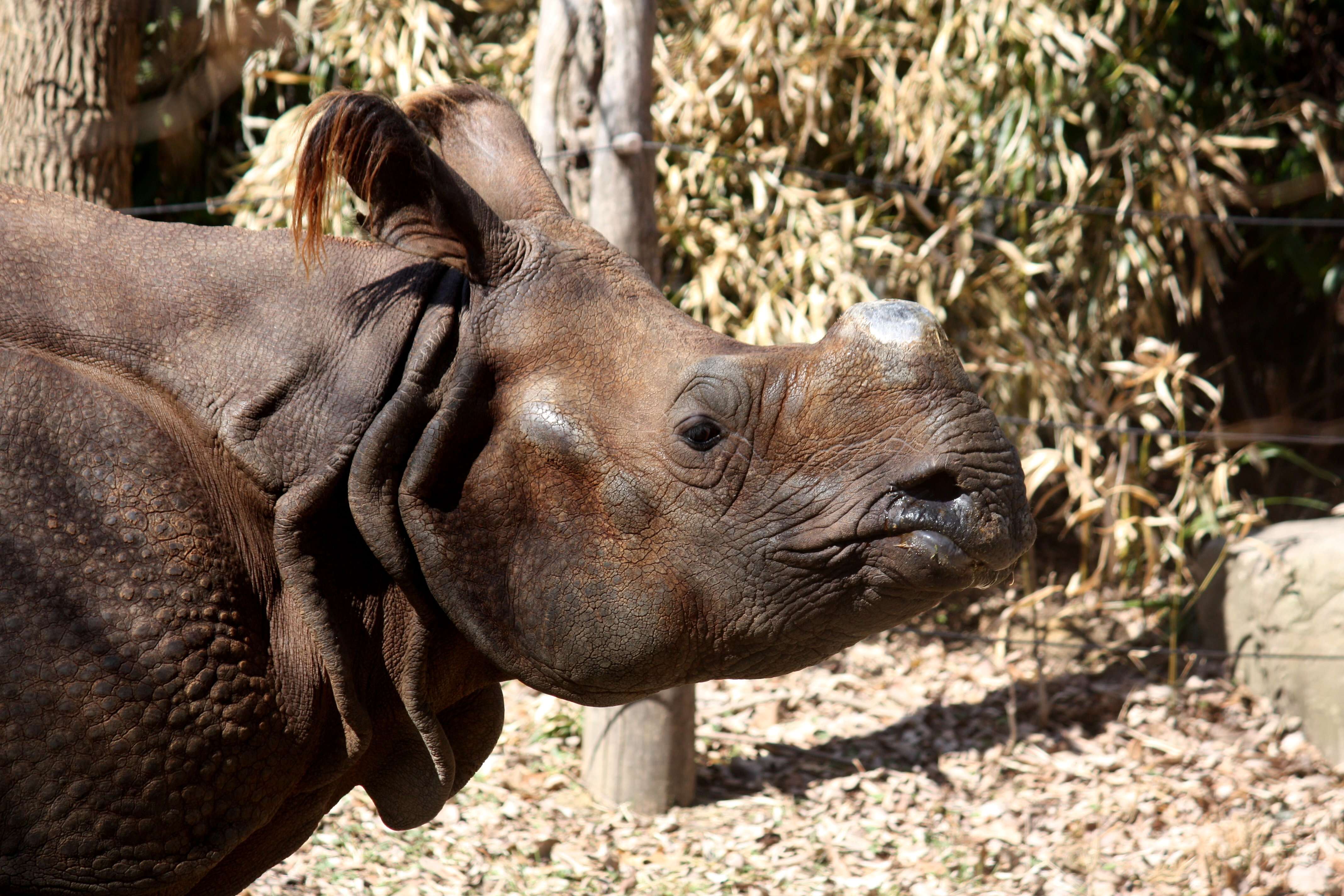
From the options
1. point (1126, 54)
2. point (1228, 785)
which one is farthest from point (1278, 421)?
point (1228, 785)

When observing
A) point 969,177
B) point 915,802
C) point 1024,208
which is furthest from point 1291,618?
point 969,177

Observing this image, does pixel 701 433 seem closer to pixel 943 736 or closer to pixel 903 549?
pixel 903 549

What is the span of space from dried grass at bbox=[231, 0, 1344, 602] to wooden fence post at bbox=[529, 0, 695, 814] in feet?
5.50

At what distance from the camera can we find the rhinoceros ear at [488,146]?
7.33ft

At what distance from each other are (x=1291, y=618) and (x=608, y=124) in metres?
3.76

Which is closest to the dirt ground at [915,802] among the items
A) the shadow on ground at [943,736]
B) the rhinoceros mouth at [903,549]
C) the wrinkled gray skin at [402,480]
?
the shadow on ground at [943,736]

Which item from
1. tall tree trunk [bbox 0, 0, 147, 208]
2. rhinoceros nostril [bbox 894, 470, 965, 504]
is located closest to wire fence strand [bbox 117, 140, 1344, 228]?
tall tree trunk [bbox 0, 0, 147, 208]

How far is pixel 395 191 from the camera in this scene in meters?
2.02

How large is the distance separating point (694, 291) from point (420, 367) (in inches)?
186

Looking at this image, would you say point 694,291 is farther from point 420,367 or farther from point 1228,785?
point 420,367

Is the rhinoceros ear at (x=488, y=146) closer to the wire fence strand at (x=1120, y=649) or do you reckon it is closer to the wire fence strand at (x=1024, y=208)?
the wire fence strand at (x=1024, y=208)

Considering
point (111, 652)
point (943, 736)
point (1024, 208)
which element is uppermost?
point (111, 652)

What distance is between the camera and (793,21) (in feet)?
23.2

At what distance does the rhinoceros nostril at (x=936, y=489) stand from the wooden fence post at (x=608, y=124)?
3.04 metres
